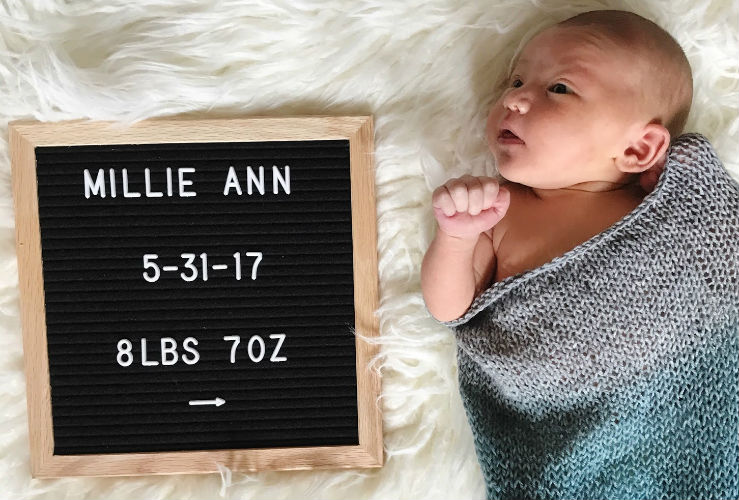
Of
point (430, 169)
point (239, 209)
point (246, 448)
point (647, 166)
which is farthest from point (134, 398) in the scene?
point (647, 166)

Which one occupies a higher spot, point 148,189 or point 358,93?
point 358,93

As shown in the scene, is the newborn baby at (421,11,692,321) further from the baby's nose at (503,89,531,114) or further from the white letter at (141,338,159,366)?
the white letter at (141,338,159,366)

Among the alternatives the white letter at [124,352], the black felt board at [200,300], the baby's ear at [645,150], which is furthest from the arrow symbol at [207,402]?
the baby's ear at [645,150]

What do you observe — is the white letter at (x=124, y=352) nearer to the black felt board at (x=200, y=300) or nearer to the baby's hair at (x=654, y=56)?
the black felt board at (x=200, y=300)

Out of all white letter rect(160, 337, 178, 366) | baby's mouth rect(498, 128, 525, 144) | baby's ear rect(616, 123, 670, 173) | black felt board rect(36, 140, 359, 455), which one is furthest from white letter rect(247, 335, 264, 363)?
baby's ear rect(616, 123, 670, 173)

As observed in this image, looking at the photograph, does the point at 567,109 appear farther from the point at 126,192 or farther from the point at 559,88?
the point at 126,192

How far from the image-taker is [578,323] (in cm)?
88

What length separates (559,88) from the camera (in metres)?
0.87

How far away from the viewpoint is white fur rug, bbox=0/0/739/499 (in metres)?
0.94

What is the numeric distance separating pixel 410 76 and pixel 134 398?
606 mm

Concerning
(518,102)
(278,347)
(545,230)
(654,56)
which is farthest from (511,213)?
(278,347)

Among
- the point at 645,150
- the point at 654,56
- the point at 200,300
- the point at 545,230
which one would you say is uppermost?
the point at 654,56

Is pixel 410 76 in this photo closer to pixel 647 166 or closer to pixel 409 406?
pixel 647 166

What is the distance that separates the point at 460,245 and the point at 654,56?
13.4 inches
